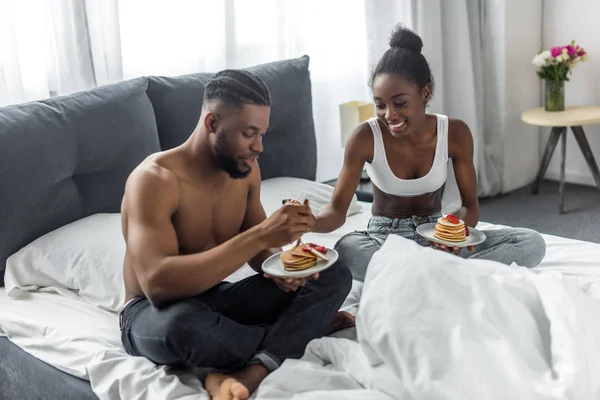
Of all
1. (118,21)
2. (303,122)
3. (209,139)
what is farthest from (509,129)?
(209,139)

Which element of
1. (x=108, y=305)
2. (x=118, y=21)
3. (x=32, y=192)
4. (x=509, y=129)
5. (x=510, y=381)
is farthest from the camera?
(x=509, y=129)

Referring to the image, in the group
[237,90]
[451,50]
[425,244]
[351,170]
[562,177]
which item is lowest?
[562,177]

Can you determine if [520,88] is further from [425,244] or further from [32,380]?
[32,380]

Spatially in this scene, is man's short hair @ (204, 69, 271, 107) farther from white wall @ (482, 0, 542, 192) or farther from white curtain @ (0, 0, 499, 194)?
white wall @ (482, 0, 542, 192)

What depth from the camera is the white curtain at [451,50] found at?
402cm

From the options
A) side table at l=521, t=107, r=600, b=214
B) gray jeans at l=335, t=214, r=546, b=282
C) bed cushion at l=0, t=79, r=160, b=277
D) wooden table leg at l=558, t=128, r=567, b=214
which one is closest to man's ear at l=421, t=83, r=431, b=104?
gray jeans at l=335, t=214, r=546, b=282

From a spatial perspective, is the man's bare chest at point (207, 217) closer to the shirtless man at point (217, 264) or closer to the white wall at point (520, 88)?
the shirtless man at point (217, 264)

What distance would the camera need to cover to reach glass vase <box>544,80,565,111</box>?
13.9ft

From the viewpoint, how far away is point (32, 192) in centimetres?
246

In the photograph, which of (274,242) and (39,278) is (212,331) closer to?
(274,242)

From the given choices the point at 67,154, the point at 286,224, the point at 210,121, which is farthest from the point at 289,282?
the point at 67,154

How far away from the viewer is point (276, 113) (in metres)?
3.14

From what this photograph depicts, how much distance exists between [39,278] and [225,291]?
0.72 metres

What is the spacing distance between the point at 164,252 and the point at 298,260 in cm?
33
